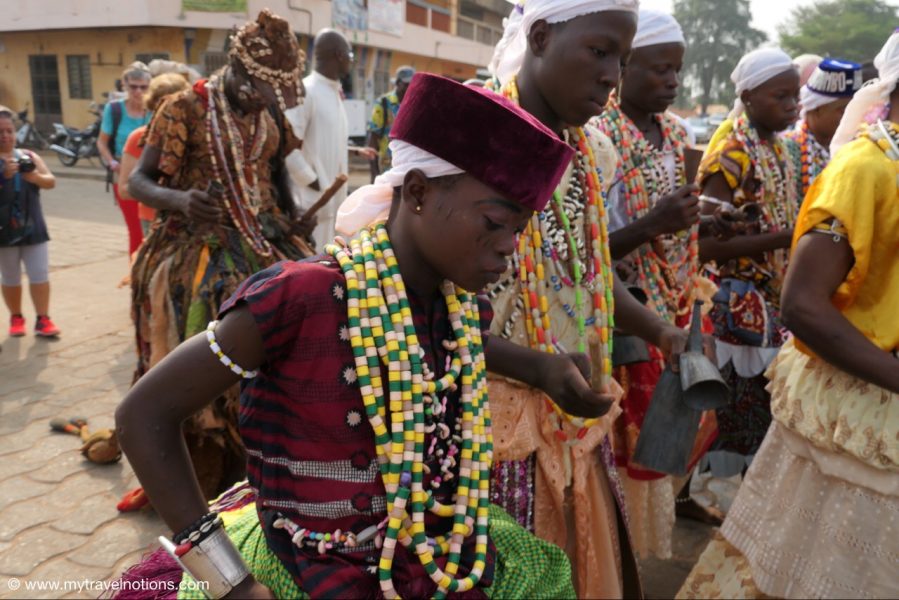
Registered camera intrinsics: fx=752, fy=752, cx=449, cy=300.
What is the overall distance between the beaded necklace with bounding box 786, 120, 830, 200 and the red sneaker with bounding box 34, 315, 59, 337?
229 inches

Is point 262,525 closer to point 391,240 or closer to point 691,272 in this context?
point 391,240

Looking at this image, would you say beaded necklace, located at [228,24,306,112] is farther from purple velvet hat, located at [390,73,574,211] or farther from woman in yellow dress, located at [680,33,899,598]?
woman in yellow dress, located at [680,33,899,598]

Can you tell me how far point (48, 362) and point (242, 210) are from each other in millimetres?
3184

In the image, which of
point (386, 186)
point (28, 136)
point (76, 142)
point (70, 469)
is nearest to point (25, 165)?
point (70, 469)

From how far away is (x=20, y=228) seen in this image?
20.4 feet

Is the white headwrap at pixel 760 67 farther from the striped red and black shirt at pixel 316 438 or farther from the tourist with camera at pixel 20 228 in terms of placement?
the tourist with camera at pixel 20 228

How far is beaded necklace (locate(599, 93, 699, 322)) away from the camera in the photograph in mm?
3275

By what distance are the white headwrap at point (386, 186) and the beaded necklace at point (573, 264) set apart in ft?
2.22

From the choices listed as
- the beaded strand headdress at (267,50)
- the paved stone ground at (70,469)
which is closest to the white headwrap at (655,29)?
the beaded strand headdress at (267,50)

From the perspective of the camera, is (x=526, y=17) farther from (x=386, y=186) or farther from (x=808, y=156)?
(x=808, y=156)

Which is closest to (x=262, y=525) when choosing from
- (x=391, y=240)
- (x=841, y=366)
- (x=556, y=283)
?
(x=391, y=240)

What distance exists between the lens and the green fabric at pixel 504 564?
1.52 meters

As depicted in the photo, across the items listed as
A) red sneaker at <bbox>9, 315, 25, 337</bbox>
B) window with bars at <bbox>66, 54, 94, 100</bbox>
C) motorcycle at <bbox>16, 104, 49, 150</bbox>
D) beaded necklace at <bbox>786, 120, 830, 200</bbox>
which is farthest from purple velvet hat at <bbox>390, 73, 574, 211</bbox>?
window with bars at <bbox>66, 54, 94, 100</bbox>

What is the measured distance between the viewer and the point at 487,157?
147 cm
